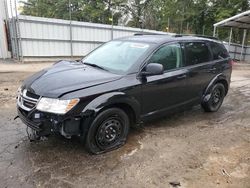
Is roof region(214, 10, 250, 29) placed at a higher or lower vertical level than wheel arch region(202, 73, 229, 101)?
higher

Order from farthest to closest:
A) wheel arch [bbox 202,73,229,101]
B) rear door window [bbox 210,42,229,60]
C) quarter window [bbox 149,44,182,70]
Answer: rear door window [bbox 210,42,229,60], wheel arch [bbox 202,73,229,101], quarter window [bbox 149,44,182,70]

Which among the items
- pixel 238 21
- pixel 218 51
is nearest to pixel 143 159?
pixel 218 51

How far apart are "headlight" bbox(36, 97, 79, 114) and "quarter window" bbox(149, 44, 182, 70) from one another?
64.4 inches

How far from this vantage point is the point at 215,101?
239 inches

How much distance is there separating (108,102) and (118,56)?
1.18 m

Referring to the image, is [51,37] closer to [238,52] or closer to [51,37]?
[51,37]

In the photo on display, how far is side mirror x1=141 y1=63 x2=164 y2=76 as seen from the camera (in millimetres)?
4012

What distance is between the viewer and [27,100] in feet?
11.8

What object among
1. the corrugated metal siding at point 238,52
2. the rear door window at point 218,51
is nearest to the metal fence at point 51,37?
the rear door window at point 218,51

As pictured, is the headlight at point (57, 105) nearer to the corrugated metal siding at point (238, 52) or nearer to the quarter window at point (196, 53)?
the quarter window at point (196, 53)

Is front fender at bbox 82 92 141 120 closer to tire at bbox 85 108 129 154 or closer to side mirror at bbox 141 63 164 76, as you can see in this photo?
tire at bbox 85 108 129 154

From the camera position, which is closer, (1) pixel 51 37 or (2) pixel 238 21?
(1) pixel 51 37

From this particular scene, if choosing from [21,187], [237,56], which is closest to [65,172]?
[21,187]

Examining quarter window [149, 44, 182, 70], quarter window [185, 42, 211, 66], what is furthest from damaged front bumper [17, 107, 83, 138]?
quarter window [185, 42, 211, 66]
